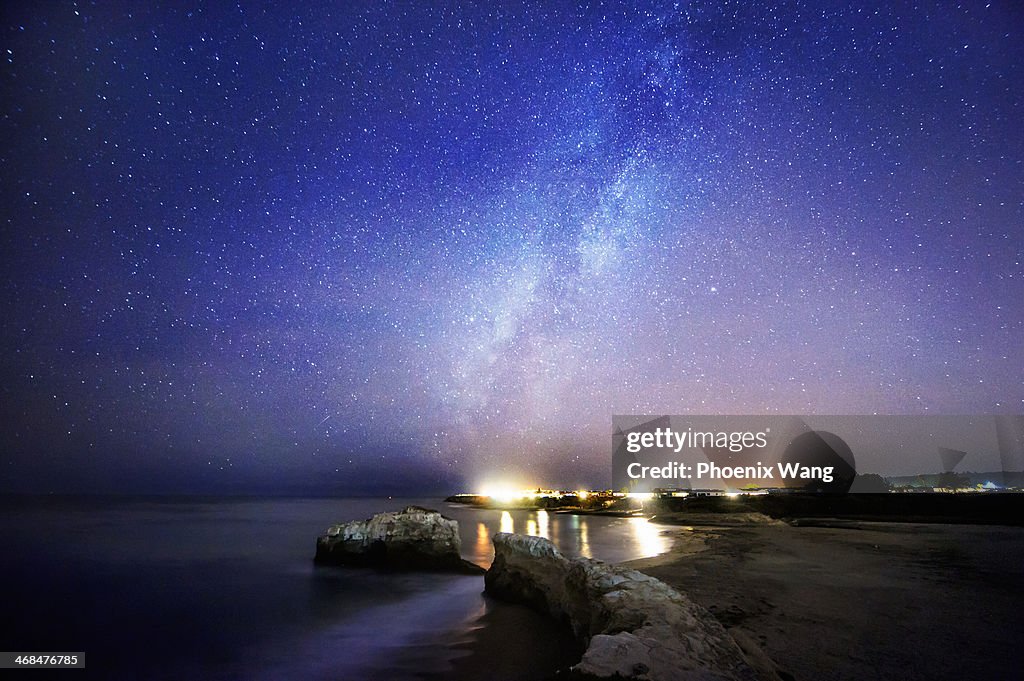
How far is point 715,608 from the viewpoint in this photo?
937 centimetres

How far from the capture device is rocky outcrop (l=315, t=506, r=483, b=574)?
18.3 metres

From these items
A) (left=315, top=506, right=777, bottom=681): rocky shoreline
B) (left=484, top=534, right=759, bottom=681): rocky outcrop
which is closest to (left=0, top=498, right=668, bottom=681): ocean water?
(left=315, top=506, right=777, bottom=681): rocky shoreline

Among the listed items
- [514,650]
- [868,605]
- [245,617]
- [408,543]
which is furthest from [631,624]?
[408,543]

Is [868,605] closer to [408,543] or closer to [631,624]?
[631,624]

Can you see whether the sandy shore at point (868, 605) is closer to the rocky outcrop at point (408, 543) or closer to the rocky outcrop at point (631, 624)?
the rocky outcrop at point (631, 624)

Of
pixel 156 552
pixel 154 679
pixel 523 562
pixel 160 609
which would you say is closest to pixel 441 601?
pixel 523 562

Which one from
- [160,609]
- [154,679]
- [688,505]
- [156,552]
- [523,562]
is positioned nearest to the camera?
[154,679]

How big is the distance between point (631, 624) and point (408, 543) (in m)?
13.6

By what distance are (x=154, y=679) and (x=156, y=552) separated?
25435mm

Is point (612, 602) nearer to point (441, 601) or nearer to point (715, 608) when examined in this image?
point (715, 608)

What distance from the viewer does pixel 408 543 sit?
61.0 feet

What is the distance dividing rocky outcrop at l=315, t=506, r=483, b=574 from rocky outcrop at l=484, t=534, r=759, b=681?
7.74m

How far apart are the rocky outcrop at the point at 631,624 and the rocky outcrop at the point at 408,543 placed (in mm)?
7743

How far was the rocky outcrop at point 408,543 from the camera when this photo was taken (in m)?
18.3
